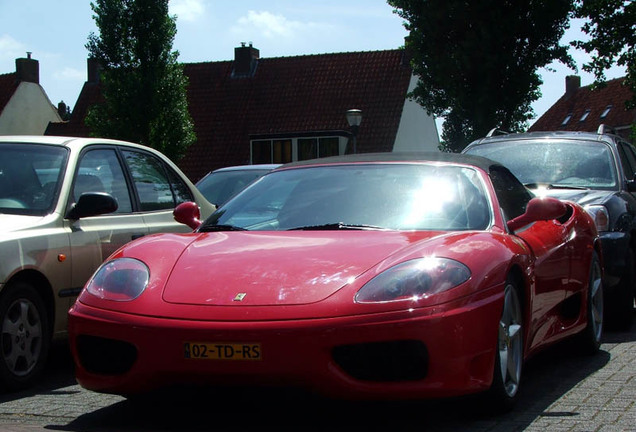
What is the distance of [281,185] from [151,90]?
39158 millimetres

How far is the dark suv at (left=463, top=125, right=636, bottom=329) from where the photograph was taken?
8562 mm

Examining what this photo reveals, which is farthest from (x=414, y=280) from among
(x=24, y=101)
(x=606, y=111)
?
(x=606, y=111)

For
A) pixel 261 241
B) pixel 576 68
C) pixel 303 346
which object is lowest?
pixel 303 346

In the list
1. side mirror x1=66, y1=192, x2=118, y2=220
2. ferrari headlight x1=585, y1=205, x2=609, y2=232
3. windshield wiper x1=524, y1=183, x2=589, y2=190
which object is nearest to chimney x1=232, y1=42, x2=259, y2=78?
windshield wiper x1=524, y1=183, x2=589, y2=190

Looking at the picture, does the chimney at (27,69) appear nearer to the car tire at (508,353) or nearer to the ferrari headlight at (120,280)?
the ferrari headlight at (120,280)

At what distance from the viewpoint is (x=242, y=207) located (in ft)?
20.1

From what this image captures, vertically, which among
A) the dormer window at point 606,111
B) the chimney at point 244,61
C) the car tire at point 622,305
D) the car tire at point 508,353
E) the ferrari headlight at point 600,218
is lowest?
the car tire at point 622,305

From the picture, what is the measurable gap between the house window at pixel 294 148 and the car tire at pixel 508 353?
143 ft

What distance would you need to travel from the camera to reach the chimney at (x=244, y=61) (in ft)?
180

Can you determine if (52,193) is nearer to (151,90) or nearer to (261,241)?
(261,241)

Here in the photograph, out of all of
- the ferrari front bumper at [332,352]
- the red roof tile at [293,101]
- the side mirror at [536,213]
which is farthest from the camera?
the red roof tile at [293,101]

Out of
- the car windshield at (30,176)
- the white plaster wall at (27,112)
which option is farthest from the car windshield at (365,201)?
the white plaster wall at (27,112)

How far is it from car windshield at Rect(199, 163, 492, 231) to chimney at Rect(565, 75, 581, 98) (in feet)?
309

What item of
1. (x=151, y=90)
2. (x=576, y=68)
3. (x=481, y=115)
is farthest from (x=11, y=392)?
(x=151, y=90)
